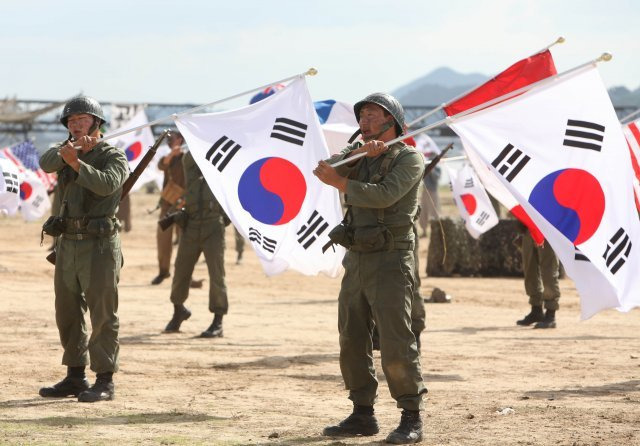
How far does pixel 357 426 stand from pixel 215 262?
5.65m

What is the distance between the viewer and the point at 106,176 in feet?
28.7

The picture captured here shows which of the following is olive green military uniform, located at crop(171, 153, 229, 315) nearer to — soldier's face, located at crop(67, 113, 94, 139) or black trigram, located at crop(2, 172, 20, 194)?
black trigram, located at crop(2, 172, 20, 194)

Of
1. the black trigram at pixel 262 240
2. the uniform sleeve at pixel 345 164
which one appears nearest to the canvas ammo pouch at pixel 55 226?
the black trigram at pixel 262 240

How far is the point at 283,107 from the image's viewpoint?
1074cm

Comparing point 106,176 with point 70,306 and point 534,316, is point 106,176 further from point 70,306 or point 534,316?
point 534,316

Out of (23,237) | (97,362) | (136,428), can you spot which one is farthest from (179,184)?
(23,237)

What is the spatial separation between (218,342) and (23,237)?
17243 mm

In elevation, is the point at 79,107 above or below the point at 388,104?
above

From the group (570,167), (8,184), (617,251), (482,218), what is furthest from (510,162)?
(482,218)

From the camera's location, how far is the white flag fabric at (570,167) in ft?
28.4

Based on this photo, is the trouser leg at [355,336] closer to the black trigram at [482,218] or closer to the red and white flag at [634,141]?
the red and white flag at [634,141]

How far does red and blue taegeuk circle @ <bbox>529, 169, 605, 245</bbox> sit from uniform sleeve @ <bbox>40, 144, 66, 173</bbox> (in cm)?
315

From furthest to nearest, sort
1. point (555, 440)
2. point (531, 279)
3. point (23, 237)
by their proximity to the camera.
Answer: point (23, 237), point (531, 279), point (555, 440)

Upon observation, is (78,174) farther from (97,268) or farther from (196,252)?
(196,252)
